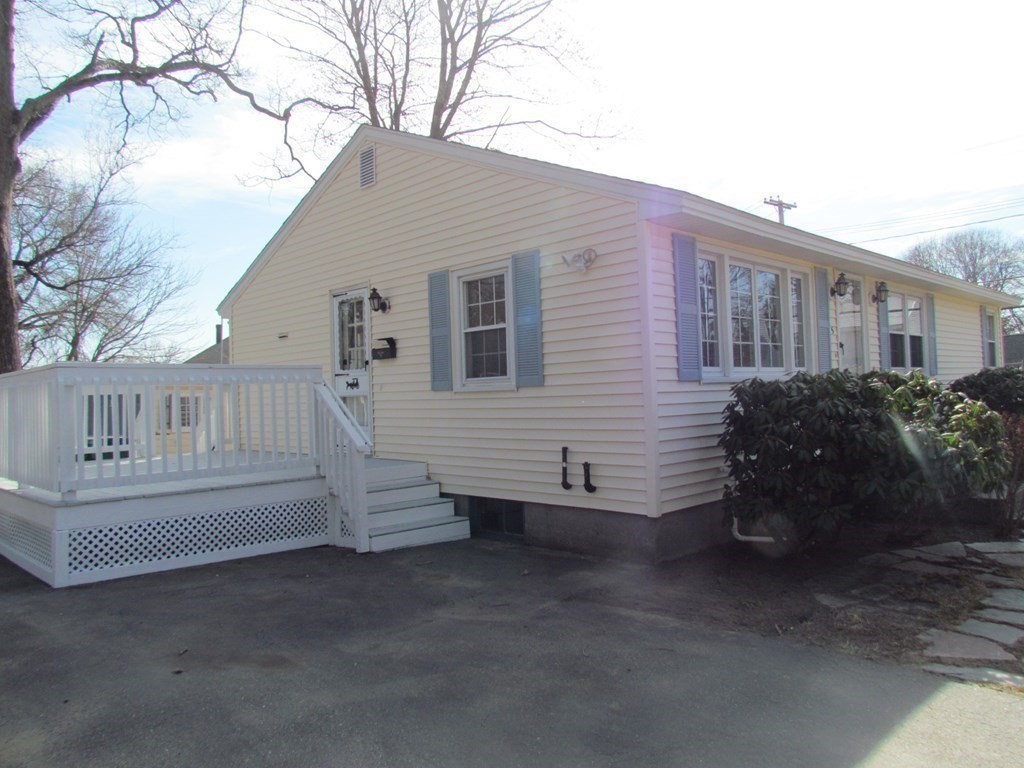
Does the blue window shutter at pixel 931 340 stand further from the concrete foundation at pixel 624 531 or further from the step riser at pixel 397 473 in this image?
the step riser at pixel 397 473

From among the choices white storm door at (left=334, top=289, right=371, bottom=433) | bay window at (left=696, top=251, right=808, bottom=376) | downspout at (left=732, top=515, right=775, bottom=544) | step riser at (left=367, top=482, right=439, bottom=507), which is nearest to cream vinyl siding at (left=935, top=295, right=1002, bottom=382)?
bay window at (left=696, top=251, right=808, bottom=376)

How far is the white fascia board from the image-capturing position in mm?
6055

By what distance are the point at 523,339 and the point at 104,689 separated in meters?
4.45

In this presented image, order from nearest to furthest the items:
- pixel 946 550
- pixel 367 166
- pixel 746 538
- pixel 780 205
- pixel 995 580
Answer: pixel 995 580 < pixel 946 550 < pixel 746 538 < pixel 367 166 < pixel 780 205

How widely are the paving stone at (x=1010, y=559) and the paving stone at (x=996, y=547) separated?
0.14 metres

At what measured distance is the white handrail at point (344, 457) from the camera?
21.5 feet

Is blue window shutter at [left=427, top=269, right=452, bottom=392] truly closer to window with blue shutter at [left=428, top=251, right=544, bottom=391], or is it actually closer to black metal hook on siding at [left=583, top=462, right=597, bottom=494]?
window with blue shutter at [left=428, top=251, right=544, bottom=391]

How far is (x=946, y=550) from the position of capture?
6258 millimetres

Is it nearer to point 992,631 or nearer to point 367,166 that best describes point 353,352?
point 367,166

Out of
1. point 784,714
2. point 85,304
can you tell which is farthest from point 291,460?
point 85,304

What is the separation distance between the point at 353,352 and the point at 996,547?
7.20m

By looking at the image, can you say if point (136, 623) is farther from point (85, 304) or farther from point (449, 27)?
point (85, 304)

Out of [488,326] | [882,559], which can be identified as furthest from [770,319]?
[488,326]

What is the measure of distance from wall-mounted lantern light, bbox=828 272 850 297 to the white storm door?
5.74 metres
